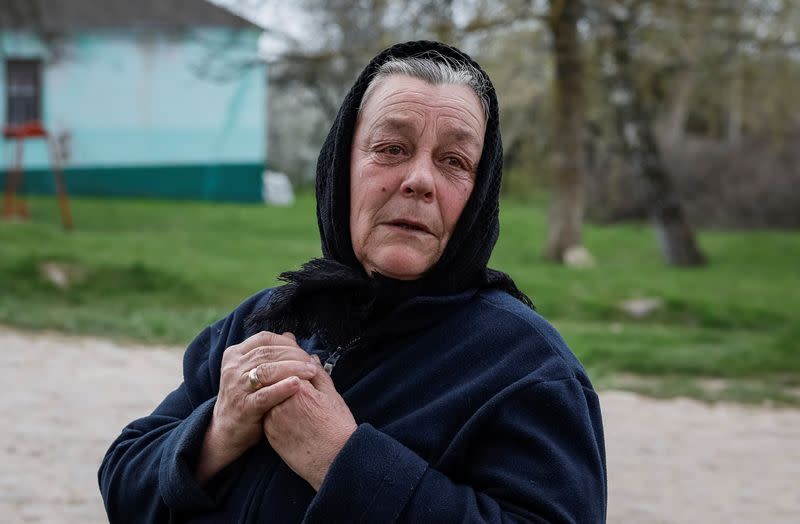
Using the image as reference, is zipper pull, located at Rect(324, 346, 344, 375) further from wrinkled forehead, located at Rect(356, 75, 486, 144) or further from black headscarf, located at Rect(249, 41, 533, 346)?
wrinkled forehead, located at Rect(356, 75, 486, 144)

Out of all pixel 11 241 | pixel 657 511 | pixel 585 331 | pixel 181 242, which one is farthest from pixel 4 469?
pixel 181 242

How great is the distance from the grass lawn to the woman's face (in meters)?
5.98

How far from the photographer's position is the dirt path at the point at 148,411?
4809mm

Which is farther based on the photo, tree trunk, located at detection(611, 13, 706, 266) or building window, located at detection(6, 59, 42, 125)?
building window, located at detection(6, 59, 42, 125)

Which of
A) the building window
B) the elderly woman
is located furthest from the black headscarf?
the building window

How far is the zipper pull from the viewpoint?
199 centimetres

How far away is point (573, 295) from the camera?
36.6 ft

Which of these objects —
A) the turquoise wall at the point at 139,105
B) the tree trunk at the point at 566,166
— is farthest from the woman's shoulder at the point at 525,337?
the turquoise wall at the point at 139,105

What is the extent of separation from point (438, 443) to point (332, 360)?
299mm

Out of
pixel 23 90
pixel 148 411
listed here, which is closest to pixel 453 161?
pixel 148 411

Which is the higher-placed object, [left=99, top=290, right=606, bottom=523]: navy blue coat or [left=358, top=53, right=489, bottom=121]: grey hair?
[left=358, top=53, right=489, bottom=121]: grey hair

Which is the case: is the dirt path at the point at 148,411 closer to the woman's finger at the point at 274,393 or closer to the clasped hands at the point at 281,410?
the clasped hands at the point at 281,410

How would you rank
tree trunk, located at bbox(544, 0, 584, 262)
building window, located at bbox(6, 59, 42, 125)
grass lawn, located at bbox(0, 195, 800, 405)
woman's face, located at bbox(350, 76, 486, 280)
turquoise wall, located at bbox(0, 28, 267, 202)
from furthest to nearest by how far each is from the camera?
building window, located at bbox(6, 59, 42, 125)
turquoise wall, located at bbox(0, 28, 267, 202)
tree trunk, located at bbox(544, 0, 584, 262)
grass lawn, located at bbox(0, 195, 800, 405)
woman's face, located at bbox(350, 76, 486, 280)

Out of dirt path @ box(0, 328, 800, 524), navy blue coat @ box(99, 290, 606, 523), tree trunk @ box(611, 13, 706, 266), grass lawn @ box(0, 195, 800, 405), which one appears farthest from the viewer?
tree trunk @ box(611, 13, 706, 266)
